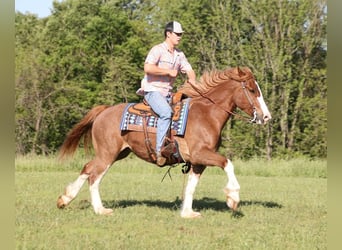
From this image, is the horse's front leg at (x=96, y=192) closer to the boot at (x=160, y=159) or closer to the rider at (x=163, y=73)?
the boot at (x=160, y=159)

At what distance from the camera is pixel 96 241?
537cm

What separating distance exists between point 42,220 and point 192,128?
7.99ft

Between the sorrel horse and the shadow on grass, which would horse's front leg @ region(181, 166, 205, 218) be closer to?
the sorrel horse

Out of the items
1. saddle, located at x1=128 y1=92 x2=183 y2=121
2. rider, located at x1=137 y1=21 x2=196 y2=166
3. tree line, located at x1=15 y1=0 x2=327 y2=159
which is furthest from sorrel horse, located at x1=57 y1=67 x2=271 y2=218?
tree line, located at x1=15 y1=0 x2=327 y2=159

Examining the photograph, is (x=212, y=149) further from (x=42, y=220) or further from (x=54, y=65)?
(x=54, y=65)

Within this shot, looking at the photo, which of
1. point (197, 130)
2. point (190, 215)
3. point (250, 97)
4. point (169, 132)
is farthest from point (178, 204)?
point (250, 97)

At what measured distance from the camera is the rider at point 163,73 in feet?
23.9

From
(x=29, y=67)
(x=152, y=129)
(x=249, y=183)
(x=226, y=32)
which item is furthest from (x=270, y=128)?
(x=152, y=129)

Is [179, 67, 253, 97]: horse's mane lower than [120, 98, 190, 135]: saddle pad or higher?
higher

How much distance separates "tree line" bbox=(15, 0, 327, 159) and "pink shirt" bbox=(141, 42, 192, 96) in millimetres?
14281

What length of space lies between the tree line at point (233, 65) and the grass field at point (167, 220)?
33.6ft

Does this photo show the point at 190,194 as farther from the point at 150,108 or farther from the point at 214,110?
the point at 150,108

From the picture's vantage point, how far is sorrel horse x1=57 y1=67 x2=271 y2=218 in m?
7.27

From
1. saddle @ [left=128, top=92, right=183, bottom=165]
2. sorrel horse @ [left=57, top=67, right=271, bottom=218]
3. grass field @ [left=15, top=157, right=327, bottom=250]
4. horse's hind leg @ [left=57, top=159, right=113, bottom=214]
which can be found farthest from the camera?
horse's hind leg @ [left=57, top=159, right=113, bottom=214]
